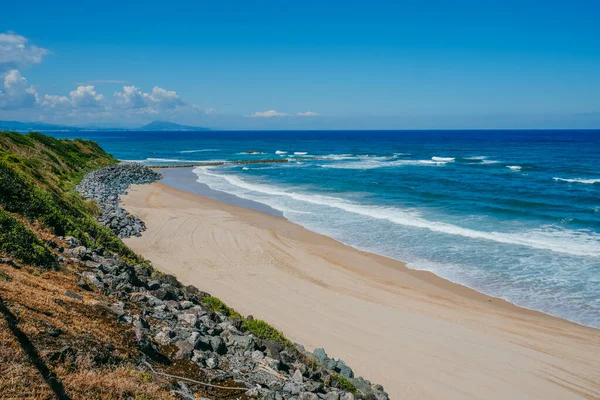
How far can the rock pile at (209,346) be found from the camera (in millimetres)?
7254

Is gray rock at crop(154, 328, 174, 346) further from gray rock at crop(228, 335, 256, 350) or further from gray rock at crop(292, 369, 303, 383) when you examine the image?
gray rock at crop(292, 369, 303, 383)

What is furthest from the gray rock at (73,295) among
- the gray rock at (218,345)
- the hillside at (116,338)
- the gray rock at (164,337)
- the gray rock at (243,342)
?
the gray rock at (243,342)

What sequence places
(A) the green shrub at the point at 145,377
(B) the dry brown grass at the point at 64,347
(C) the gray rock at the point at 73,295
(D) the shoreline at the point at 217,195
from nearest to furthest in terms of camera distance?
(B) the dry brown grass at the point at 64,347 < (A) the green shrub at the point at 145,377 < (C) the gray rock at the point at 73,295 < (D) the shoreline at the point at 217,195

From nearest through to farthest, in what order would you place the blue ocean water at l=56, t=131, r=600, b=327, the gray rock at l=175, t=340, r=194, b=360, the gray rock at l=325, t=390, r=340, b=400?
the gray rock at l=175, t=340, r=194, b=360 < the gray rock at l=325, t=390, r=340, b=400 < the blue ocean water at l=56, t=131, r=600, b=327

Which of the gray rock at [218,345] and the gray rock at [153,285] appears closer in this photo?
the gray rock at [218,345]

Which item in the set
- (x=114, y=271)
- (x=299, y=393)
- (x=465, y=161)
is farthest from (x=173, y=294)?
(x=465, y=161)

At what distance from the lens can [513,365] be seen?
1165 cm

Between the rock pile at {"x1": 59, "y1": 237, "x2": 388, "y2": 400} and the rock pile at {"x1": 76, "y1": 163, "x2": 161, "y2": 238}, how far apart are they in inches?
457

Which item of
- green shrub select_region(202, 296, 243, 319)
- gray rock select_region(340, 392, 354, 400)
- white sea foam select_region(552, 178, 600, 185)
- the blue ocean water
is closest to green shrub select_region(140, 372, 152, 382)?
gray rock select_region(340, 392, 354, 400)

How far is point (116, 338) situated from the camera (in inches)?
276

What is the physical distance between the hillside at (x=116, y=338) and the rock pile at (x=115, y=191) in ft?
31.3

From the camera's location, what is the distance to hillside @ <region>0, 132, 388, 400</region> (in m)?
5.62

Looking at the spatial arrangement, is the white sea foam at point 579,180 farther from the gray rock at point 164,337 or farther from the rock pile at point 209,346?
the gray rock at point 164,337

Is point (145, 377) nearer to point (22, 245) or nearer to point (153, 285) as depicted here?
point (153, 285)
